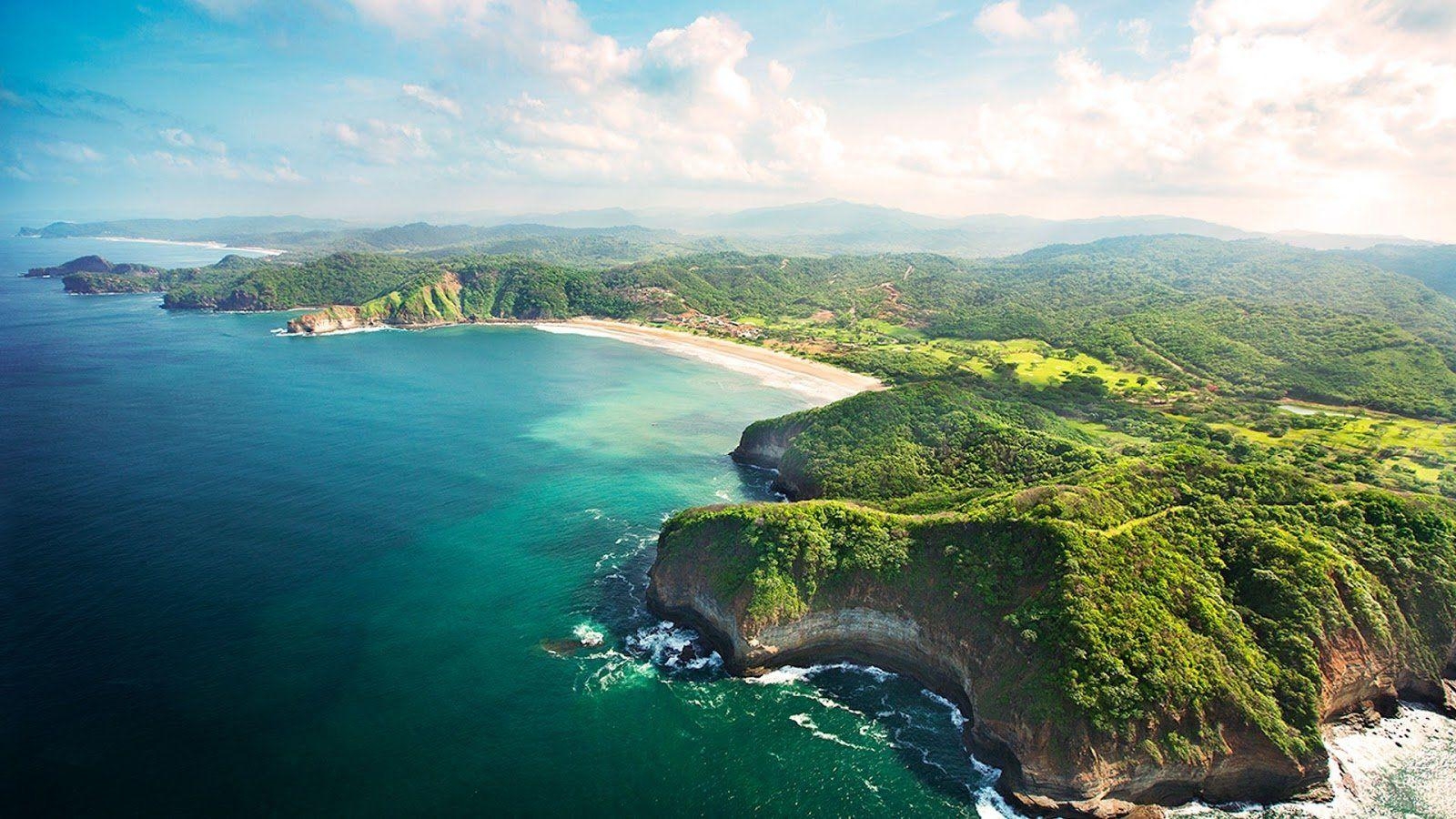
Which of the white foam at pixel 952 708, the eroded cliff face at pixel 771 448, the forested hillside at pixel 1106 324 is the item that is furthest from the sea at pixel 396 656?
the forested hillside at pixel 1106 324

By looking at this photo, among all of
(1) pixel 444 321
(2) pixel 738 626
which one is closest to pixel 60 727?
(2) pixel 738 626

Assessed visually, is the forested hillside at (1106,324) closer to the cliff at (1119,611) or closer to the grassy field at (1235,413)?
the grassy field at (1235,413)

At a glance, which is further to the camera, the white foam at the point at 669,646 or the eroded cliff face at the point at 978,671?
the white foam at the point at 669,646

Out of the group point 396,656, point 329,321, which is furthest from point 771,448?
point 329,321

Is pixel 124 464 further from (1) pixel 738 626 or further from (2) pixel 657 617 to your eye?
(1) pixel 738 626

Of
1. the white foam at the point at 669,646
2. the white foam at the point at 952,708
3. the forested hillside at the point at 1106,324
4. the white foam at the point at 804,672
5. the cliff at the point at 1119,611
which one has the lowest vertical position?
the white foam at the point at 952,708

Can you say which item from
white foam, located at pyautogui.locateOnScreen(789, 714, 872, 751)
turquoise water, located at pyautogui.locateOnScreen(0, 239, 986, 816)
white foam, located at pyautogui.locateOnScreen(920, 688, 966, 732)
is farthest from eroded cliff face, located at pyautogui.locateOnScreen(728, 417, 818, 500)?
white foam, located at pyautogui.locateOnScreen(789, 714, 872, 751)
